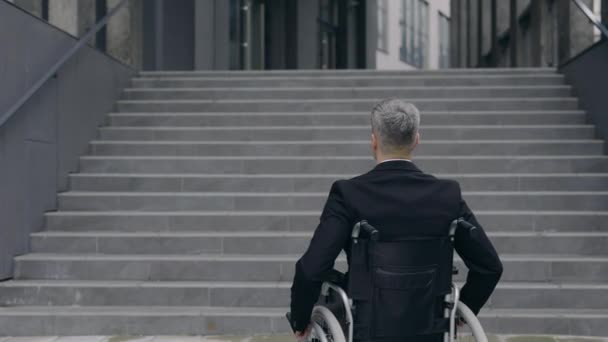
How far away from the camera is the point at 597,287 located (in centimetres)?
545

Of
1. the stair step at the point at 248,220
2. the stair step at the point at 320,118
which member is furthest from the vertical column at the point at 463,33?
the stair step at the point at 248,220

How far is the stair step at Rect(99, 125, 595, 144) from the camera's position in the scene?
298 inches

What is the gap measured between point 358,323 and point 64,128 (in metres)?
5.21

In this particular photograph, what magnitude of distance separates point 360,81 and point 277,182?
2.51 metres

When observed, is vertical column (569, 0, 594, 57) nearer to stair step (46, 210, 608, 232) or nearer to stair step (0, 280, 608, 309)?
stair step (46, 210, 608, 232)

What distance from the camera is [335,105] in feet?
27.0

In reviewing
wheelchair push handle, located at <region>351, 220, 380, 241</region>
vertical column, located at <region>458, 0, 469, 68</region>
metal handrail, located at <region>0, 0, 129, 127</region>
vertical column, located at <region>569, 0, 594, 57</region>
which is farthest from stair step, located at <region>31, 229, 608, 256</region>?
vertical column, located at <region>458, 0, 469, 68</region>

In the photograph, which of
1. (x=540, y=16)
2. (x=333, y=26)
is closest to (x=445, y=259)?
(x=540, y=16)

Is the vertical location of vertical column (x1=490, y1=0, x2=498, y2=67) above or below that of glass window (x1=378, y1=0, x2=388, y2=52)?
below

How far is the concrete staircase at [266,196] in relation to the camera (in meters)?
5.43

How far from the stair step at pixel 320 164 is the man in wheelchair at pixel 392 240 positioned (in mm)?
4589

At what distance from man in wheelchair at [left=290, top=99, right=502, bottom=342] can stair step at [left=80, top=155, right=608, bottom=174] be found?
15.1 feet

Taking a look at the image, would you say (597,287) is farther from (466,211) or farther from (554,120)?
(466,211)

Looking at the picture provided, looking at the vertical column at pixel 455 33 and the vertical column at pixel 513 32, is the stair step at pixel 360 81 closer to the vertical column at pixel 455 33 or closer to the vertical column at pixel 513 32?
the vertical column at pixel 513 32
